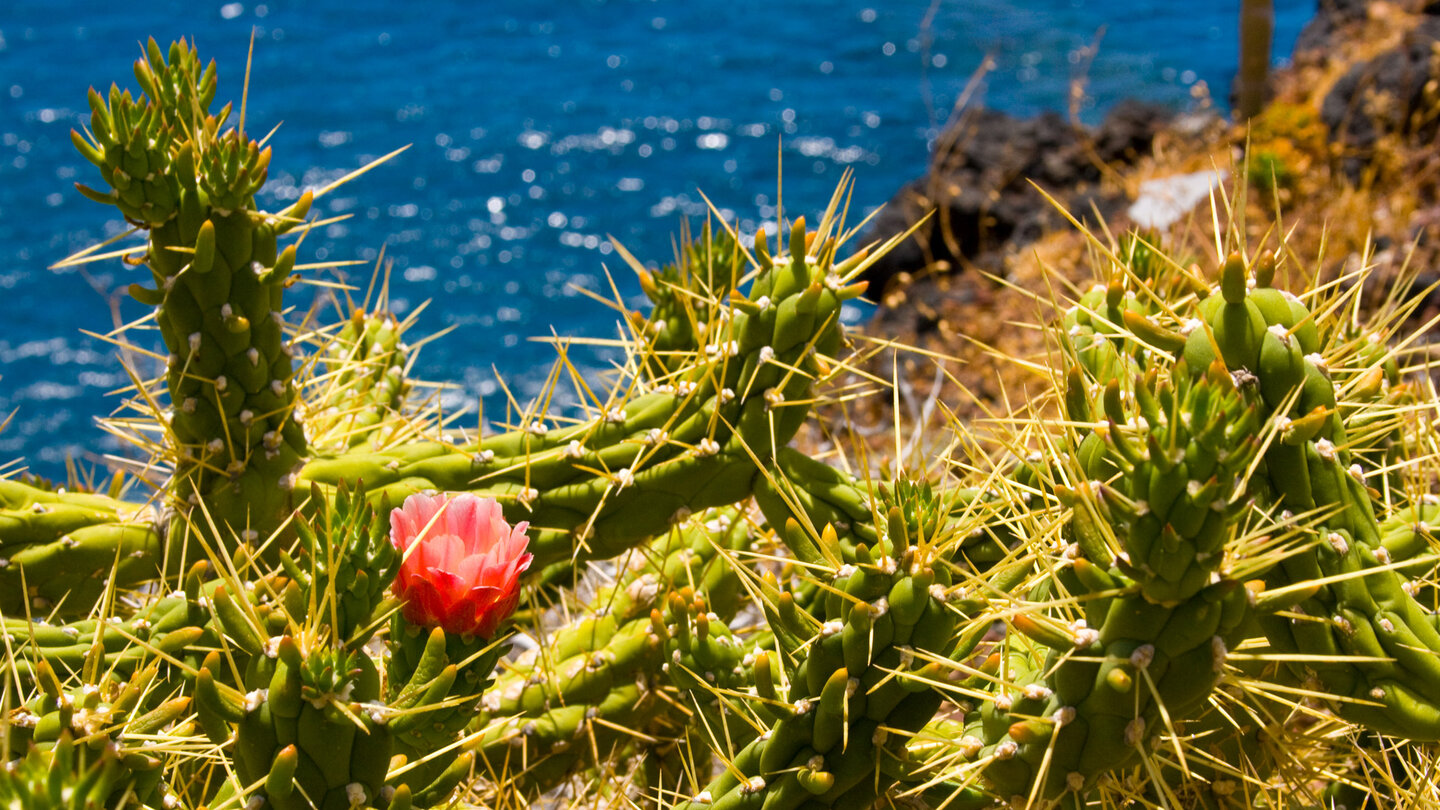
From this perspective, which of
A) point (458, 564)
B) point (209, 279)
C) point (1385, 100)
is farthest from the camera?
point (1385, 100)

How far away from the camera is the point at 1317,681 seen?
134 cm

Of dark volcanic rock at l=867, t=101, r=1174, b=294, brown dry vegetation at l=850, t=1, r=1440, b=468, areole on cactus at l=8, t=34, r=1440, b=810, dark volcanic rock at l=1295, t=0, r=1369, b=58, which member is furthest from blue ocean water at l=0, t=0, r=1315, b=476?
areole on cactus at l=8, t=34, r=1440, b=810

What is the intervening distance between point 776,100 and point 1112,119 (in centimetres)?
340

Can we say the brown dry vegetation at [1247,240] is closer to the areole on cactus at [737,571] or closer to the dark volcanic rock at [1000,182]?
the dark volcanic rock at [1000,182]

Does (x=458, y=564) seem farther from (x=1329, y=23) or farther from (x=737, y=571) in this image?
(x=1329, y=23)

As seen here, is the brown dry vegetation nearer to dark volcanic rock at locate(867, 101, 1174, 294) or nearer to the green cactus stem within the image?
dark volcanic rock at locate(867, 101, 1174, 294)

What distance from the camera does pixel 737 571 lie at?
1394mm

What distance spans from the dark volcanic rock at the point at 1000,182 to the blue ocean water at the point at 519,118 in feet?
5.37

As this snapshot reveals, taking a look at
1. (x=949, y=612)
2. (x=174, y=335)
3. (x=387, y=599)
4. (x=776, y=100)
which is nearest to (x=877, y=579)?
(x=949, y=612)

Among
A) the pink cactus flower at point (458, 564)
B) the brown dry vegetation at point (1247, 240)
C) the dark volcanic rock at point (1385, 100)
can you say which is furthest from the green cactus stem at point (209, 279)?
the dark volcanic rock at point (1385, 100)

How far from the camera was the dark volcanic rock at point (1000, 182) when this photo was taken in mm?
6355

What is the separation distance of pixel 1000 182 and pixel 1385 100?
198 centimetres

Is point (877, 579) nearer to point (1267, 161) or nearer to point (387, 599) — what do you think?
point (387, 599)

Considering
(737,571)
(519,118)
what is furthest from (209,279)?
(519,118)
